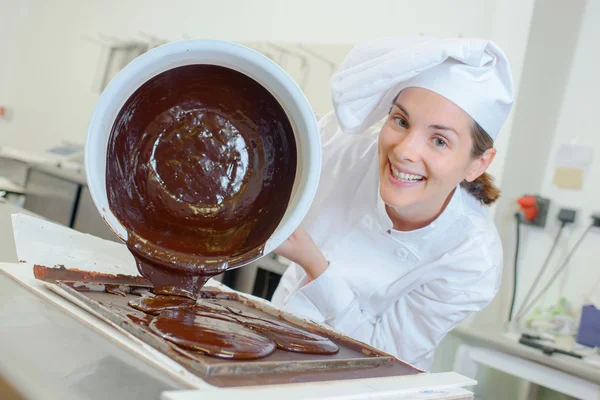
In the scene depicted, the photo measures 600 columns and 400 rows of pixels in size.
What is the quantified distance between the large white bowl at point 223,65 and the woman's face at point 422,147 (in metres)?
0.35

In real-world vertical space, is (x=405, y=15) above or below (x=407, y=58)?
above

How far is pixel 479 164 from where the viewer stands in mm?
1515

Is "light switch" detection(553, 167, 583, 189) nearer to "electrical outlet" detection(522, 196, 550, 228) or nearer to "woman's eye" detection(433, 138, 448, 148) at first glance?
"electrical outlet" detection(522, 196, 550, 228)

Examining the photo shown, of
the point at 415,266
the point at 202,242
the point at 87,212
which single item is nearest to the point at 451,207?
the point at 415,266

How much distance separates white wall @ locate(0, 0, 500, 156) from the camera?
3.43 meters

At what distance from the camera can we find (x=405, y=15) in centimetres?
345

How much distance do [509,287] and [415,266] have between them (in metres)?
1.51

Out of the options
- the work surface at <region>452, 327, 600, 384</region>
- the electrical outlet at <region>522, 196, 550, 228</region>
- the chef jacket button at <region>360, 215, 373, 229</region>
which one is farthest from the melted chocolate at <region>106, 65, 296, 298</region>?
the electrical outlet at <region>522, 196, 550, 228</region>

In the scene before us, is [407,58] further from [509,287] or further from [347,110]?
[509,287]

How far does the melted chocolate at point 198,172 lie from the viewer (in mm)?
1106

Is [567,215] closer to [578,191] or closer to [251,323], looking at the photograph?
[578,191]

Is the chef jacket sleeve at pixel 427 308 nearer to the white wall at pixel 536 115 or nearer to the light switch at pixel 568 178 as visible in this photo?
the white wall at pixel 536 115

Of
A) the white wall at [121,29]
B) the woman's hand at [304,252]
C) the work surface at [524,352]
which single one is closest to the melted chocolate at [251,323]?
the woman's hand at [304,252]

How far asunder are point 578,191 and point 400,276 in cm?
158
